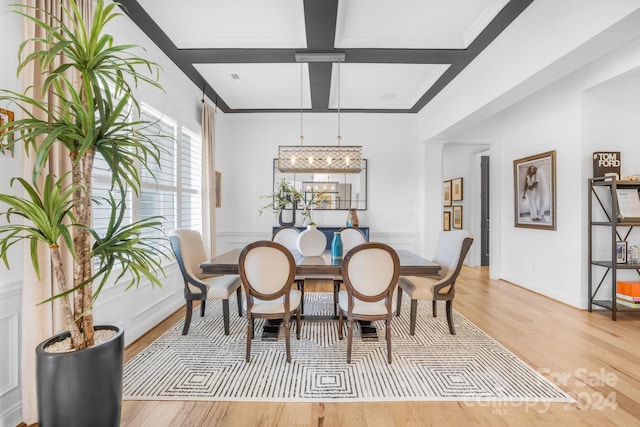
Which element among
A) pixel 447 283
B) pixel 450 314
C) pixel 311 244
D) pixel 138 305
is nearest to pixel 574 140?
pixel 447 283

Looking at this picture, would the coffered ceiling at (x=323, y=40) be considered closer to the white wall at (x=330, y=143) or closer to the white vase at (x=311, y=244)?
the white wall at (x=330, y=143)

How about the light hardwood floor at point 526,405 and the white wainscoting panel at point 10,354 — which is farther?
the light hardwood floor at point 526,405

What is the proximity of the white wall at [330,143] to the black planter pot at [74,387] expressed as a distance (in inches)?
156

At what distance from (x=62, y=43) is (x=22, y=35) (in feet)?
2.51

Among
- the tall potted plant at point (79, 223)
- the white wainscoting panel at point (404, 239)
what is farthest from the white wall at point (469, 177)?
the tall potted plant at point (79, 223)

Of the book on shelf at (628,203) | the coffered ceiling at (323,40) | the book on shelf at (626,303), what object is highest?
the coffered ceiling at (323,40)

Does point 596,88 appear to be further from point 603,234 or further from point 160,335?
point 160,335

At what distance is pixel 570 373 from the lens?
2264 millimetres

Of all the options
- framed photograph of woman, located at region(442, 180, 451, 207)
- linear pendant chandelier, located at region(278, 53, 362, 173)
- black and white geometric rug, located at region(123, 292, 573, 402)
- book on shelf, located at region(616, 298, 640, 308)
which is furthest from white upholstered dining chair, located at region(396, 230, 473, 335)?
framed photograph of woman, located at region(442, 180, 451, 207)

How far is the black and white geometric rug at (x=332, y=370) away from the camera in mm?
2031

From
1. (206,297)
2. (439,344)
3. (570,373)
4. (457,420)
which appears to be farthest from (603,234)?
(206,297)

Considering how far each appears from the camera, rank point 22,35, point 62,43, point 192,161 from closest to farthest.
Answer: point 62,43
point 22,35
point 192,161

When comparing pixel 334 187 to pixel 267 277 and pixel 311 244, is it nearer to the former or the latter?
pixel 311 244

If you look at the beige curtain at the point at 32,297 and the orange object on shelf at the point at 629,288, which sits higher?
the beige curtain at the point at 32,297
